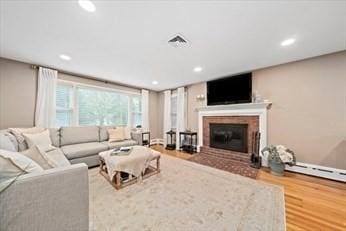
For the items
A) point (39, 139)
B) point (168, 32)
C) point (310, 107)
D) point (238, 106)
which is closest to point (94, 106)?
point (39, 139)

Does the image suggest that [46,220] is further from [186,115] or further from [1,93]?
[186,115]

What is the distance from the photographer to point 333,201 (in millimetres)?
1955

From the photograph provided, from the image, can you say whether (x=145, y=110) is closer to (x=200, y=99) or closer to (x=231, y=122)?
(x=200, y=99)

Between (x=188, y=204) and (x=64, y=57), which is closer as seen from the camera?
(x=188, y=204)

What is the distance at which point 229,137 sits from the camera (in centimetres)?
410

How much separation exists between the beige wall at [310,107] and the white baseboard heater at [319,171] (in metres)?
0.08

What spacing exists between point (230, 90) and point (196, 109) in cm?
127

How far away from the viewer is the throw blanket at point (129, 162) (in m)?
2.22

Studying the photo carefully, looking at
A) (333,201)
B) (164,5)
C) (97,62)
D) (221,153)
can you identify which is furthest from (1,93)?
(333,201)

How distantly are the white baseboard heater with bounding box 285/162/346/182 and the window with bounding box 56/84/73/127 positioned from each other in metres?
5.51

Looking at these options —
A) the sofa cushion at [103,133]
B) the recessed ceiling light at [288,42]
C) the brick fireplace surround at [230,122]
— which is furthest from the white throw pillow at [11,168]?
the brick fireplace surround at [230,122]

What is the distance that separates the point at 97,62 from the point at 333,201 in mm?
4655

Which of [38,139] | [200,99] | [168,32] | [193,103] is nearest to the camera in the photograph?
[168,32]

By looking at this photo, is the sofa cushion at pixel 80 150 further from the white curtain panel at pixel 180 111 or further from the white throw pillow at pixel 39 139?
the white curtain panel at pixel 180 111
